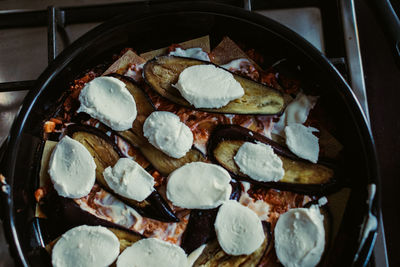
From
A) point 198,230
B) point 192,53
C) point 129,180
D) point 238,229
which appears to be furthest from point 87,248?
point 192,53

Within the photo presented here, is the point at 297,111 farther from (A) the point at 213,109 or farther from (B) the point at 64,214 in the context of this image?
(B) the point at 64,214

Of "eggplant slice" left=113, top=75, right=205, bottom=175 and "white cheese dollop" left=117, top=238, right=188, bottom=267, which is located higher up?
"eggplant slice" left=113, top=75, right=205, bottom=175

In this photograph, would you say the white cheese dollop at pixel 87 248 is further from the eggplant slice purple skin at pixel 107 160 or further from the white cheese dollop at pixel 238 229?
the white cheese dollop at pixel 238 229

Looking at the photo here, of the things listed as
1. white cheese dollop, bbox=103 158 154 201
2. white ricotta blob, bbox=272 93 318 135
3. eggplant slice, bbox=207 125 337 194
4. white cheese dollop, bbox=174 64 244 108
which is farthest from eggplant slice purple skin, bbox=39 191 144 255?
white ricotta blob, bbox=272 93 318 135

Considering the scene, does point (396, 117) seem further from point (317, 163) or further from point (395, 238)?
point (317, 163)

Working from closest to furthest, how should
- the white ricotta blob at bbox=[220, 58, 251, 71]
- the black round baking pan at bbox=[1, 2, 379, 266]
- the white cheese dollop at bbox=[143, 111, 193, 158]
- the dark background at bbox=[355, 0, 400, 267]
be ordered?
the black round baking pan at bbox=[1, 2, 379, 266], the white cheese dollop at bbox=[143, 111, 193, 158], the white ricotta blob at bbox=[220, 58, 251, 71], the dark background at bbox=[355, 0, 400, 267]

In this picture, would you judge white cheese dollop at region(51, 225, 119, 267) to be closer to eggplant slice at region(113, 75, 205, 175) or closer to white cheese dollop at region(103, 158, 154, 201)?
white cheese dollop at region(103, 158, 154, 201)

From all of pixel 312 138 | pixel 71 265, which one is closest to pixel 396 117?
pixel 312 138

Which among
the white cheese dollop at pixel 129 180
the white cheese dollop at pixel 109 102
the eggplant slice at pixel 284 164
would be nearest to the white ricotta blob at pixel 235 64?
the eggplant slice at pixel 284 164
